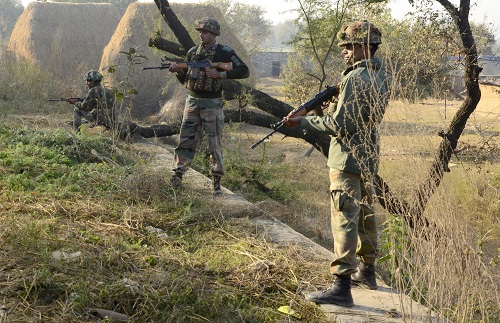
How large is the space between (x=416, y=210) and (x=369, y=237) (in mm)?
934

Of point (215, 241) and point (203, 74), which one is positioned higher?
point (203, 74)

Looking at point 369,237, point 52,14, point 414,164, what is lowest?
point 369,237

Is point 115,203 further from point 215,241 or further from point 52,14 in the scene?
point 52,14

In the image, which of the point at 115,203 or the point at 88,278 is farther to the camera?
the point at 115,203

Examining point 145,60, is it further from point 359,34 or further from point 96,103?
point 359,34

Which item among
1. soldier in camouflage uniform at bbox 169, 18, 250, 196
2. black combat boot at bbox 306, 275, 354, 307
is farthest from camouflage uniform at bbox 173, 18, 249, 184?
black combat boot at bbox 306, 275, 354, 307

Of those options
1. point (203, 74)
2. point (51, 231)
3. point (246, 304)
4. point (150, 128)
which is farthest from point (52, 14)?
point (246, 304)

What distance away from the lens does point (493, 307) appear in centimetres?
380

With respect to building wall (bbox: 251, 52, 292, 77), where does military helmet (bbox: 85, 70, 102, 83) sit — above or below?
below

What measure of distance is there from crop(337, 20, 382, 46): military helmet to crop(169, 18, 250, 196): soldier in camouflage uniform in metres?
2.33

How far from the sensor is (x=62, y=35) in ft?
66.8

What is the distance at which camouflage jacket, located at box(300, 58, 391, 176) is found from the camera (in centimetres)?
351

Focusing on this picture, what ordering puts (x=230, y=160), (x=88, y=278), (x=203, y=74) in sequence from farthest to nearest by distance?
(x=230, y=160) → (x=203, y=74) → (x=88, y=278)

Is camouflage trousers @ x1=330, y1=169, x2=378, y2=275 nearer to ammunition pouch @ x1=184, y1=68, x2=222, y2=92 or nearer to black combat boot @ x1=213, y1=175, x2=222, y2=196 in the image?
black combat boot @ x1=213, y1=175, x2=222, y2=196
